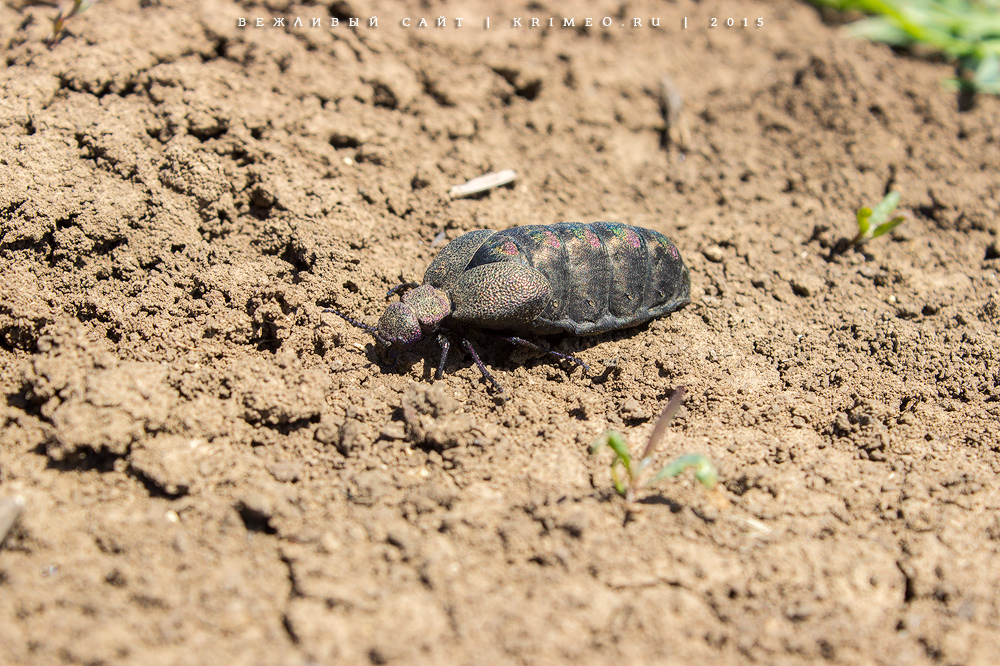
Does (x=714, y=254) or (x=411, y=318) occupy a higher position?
(x=714, y=254)

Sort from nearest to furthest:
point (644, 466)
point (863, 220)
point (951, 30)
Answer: point (644, 466) < point (863, 220) < point (951, 30)

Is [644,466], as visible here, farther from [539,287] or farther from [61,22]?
[61,22]

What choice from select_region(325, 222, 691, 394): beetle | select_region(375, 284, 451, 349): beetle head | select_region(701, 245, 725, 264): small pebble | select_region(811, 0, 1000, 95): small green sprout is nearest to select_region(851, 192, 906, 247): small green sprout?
select_region(701, 245, 725, 264): small pebble

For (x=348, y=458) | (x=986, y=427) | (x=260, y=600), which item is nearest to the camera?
(x=260, y=600)

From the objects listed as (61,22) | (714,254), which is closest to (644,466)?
(714,254)

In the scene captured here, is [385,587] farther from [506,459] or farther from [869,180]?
[869,180]

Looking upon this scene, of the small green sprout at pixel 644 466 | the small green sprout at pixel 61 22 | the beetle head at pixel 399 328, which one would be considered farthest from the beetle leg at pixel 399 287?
the small green sprout at pixel 61 22

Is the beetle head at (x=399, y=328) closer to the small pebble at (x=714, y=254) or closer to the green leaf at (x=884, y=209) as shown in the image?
the small pebble at (x=714, y=254)

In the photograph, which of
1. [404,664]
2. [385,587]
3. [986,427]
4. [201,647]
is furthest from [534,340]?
[986,427]
